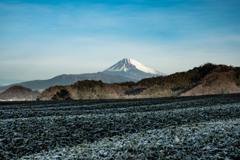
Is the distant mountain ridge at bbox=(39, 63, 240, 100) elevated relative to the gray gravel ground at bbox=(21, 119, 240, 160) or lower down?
elevated

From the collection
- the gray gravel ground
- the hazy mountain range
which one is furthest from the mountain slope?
the gray gravel ground

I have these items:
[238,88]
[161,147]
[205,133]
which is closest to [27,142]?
[161,147]

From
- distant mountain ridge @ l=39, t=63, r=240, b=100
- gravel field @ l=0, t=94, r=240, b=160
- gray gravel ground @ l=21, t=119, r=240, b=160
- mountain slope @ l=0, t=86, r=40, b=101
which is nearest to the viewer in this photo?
gray gravel ground @ l=21, t=119, r=240, b=160

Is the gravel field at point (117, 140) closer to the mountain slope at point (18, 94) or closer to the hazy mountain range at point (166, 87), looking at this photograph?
the hazy mountain range at point (166, 87)

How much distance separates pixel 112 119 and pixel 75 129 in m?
5.72

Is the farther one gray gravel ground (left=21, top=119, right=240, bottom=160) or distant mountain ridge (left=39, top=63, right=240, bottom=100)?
distant mountain ridge (left=39, top=63, right=240, bottom=100)

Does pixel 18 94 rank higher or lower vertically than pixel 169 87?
lower

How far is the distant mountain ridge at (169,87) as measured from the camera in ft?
265

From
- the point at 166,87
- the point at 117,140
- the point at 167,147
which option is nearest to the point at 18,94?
the point at 166,87

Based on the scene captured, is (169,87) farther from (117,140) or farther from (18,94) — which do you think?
(117,140)

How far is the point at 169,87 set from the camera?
296ft

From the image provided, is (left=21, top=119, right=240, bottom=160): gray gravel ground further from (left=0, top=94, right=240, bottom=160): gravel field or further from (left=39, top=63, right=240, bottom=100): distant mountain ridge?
(left=39, top=63, right=240, bottom=100): distant mountain ridge

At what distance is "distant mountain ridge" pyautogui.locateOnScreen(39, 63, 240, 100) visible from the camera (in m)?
80.9

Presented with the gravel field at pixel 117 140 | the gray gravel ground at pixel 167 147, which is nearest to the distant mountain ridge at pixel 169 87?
the gravel field at pixel 117 140
